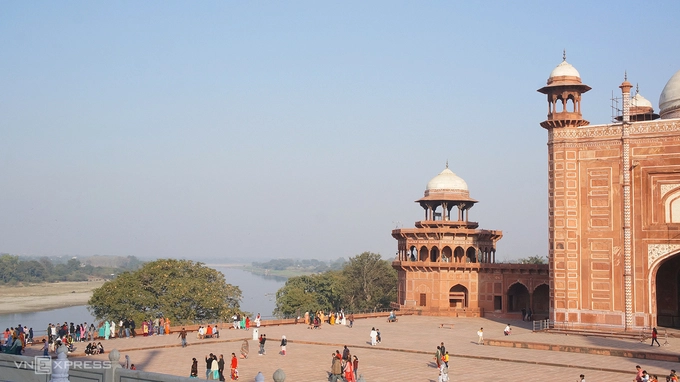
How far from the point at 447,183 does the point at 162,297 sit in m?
18.5

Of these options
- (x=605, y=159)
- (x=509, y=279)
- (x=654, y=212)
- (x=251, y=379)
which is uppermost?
(x=605, y=159)

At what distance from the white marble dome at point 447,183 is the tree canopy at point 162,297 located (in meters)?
14.5

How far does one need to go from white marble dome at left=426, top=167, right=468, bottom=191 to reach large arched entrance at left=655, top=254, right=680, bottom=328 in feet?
49.0

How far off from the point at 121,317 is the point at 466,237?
20653 millimetres

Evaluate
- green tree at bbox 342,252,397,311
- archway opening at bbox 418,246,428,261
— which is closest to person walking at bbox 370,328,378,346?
archway opening at bbox 418,246,428,261

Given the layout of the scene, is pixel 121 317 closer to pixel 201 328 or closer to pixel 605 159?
pixel 201 328

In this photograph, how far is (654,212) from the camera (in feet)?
105

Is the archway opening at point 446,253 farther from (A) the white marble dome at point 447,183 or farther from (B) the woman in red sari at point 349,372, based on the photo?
(B) the woman in red sari at point 349,372

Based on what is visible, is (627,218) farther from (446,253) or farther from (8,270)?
(8,270)

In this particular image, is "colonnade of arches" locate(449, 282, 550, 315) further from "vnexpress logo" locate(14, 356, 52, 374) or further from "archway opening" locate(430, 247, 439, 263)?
"vnexpress logo" locate(14, 356, 52, 374)

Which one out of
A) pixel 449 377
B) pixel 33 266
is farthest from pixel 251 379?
pixel 33 266

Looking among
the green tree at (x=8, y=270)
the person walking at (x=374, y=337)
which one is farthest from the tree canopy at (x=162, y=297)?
the green tree at (x=8, y=270)

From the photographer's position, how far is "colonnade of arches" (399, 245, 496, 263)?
147ft

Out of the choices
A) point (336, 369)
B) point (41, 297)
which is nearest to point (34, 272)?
point (41, 297)
